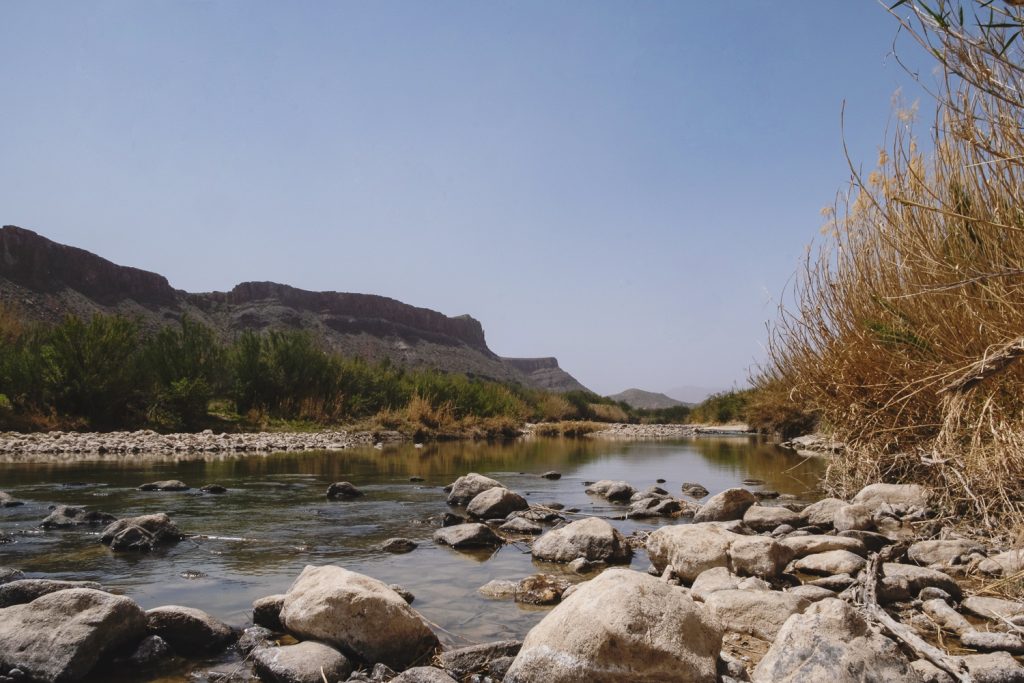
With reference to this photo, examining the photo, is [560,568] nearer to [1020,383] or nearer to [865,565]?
[865,565]

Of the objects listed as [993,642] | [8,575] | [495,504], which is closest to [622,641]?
[993,642]

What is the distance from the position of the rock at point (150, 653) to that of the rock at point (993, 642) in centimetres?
385

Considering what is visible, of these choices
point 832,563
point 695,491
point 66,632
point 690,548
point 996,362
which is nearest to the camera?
point 66,632

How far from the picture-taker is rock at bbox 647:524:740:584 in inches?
203

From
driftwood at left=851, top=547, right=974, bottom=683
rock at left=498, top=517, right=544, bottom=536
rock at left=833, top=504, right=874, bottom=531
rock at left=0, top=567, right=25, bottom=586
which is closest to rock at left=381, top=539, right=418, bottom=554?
rock at left=498, top=517, right=544, bottom=536

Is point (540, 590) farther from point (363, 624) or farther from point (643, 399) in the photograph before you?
point (643, 399)

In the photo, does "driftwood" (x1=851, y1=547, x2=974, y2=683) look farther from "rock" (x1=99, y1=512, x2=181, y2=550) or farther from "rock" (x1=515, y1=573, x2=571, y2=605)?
"rock" (x1=99, y1=512, x2=181, y2=550)

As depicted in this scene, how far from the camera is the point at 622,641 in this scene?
3031mm

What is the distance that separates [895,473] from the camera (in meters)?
8.37

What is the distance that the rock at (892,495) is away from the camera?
24.2ft

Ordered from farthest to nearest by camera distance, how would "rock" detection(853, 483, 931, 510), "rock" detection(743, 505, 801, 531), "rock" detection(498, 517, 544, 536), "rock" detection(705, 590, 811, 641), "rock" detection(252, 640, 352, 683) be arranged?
"rock" detection(853, 483, 931, 510) → "rock" detection(498, 517, 544, 536) → "rock" detection(743, 505, 801, 531) → "rock" detection(705, 590, 811, 641) → "rock" detection(252, 640, 352, 683)

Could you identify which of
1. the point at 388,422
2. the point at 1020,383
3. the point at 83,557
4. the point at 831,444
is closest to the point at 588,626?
the point at 1020,383

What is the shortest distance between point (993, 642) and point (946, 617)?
0.52 meters

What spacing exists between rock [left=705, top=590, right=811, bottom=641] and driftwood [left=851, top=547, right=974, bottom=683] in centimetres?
34
